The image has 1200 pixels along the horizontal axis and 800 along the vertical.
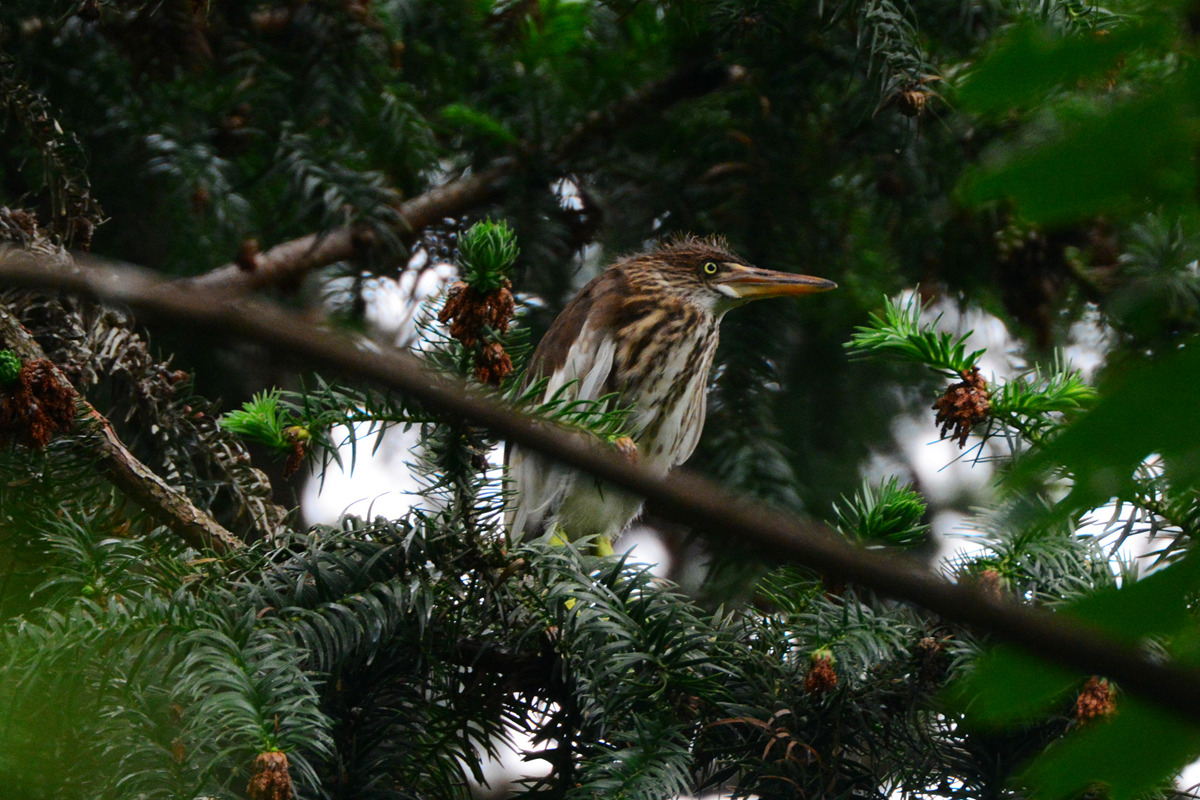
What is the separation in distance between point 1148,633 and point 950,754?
3.84 feet

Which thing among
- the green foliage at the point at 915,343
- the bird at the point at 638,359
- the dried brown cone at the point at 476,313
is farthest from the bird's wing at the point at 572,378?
the dried brown cone at the point at 476,313

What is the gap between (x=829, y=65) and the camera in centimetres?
291

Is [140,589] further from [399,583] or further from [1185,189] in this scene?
[1185,189]

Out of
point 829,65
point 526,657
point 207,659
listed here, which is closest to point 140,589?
point 207,659

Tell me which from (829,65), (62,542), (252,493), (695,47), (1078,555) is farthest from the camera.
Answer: (695,47)

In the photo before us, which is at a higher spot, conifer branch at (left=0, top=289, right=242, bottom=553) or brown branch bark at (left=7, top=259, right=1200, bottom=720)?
conifer branch at (left=0, top=289, right=242, bottom=553)

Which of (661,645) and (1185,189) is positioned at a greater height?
(661,645)

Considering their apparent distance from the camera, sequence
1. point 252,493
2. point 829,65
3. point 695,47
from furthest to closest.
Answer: point 695,47 → point 829,65 → point 252,493

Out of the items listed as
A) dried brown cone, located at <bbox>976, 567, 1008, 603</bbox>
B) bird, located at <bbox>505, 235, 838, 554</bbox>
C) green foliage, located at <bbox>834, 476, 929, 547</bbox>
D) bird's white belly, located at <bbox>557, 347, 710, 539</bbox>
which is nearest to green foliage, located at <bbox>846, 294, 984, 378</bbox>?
green foliage, located at <bbox>834, 476, 929, 547</bbox>

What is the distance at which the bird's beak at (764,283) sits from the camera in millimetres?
2855

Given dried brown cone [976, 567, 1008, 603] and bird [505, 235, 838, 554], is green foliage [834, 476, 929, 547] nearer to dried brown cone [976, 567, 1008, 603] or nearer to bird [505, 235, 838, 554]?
dried brown cone [976, 567, 1008, 603]

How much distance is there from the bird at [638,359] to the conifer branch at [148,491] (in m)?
1.17

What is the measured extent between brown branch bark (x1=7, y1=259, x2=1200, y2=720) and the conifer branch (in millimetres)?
1466

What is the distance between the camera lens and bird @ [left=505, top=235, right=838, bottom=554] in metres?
3.03
